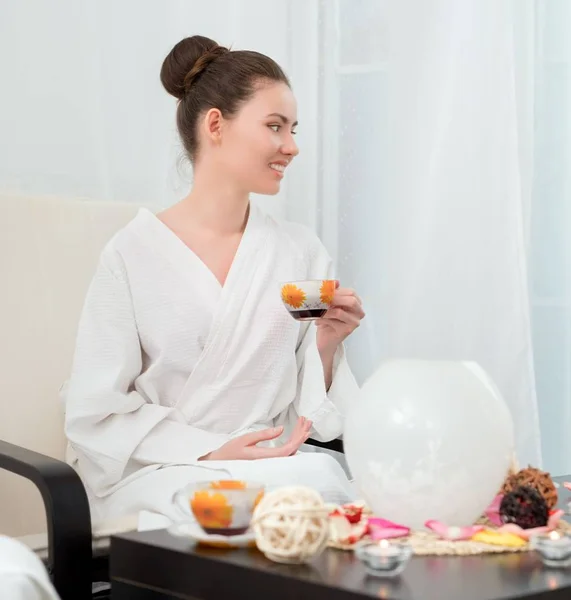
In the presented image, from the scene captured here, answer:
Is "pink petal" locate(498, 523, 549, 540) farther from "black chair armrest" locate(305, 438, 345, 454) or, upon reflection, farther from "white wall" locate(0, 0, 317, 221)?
"white wall" locate(0, 0, 317, 221)

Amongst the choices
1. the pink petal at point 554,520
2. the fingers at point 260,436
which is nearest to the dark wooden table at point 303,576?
the pink petal at point 554,520

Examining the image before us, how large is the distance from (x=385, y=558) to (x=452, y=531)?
173 mm

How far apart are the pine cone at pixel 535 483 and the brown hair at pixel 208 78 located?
1069 mm

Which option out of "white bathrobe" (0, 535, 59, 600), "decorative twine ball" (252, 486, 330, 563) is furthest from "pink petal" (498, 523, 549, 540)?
"white bathrobe" (0, 535, 59, 600)

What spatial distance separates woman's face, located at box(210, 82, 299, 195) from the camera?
7.30ft

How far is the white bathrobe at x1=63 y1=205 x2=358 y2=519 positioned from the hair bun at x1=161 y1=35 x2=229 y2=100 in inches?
11.7

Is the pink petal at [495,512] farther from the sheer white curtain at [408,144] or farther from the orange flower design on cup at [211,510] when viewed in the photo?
the sheer white curtain at [408,144]

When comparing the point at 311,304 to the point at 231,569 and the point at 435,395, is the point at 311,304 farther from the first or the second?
the point at 231,569

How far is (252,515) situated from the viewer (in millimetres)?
1331

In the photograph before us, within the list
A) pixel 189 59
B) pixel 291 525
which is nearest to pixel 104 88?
pixel 189 59

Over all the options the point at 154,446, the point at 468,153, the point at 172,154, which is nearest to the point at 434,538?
the point at 154,446

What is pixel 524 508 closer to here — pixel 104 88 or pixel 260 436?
pixel 260 436

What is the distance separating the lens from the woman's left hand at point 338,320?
211 centimetres

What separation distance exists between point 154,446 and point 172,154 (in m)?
0.88
